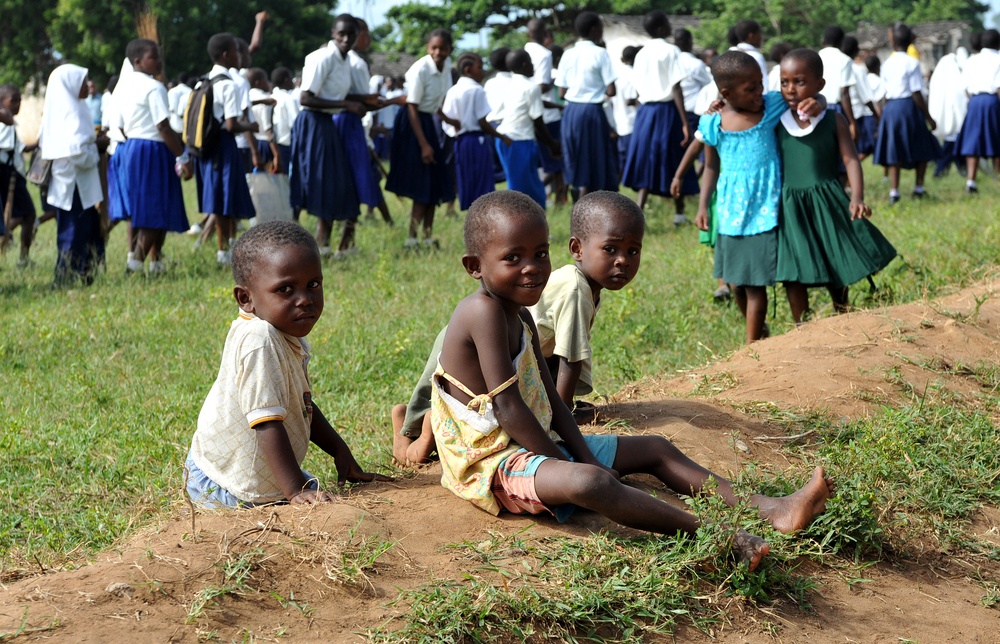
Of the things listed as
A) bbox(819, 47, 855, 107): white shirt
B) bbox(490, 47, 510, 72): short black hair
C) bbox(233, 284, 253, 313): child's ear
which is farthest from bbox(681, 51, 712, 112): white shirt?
bbox(233, 284, 253, 313): child's ear

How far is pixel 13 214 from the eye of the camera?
945 centimetres

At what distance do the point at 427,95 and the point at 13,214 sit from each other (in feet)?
12.1

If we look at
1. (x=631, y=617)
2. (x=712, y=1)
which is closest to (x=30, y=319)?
(x=631, y=617)

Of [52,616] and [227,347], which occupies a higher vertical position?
[227,347]

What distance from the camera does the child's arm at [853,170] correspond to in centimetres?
558

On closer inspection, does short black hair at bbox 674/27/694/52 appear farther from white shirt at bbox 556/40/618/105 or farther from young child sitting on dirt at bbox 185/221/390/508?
young child sitting on dirt at bbox 185/221/390/508

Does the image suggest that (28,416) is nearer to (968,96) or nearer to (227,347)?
(227,347)

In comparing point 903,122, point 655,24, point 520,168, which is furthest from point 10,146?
point 903,122

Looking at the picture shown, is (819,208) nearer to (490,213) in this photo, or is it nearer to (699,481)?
(699,481)

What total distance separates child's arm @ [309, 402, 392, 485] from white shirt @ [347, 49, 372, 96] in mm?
5689

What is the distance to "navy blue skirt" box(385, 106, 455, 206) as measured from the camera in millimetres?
9516

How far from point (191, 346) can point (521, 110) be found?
4.82 m

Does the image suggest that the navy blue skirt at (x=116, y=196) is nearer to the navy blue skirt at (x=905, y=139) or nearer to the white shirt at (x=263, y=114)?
the white shirt at (x=263, y=114)

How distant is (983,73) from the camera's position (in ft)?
40.9
